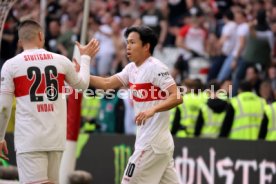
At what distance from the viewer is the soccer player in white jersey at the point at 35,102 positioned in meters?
10.4

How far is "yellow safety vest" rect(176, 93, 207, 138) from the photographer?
15914 mm

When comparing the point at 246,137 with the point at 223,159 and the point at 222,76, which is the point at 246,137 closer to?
the point at 223,159

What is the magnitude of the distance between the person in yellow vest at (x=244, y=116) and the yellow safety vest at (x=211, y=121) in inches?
4.5

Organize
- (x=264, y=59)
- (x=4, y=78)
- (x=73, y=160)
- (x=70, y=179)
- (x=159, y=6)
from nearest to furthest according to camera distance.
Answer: (x=4, y=78) → (x=70, y=179) → (x=73, y=160) → (x=264, y=59) → (x=159, y=6)

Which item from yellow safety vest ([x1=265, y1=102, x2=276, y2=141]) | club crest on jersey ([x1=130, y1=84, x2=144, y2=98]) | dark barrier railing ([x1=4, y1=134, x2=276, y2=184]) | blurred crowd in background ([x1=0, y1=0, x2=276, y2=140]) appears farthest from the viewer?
blurred crowd in background ([x1=0, y1=0, x2=276, y2=140])

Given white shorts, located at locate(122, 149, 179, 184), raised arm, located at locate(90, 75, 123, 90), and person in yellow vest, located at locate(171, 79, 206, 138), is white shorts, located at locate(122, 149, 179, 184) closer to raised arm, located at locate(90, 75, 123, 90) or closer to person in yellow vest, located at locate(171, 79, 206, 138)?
raised arm, located at locate(90, 75, 123, 90)

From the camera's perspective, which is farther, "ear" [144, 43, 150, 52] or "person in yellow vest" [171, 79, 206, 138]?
"person in yellow vest" [171, 79, 206, 138]

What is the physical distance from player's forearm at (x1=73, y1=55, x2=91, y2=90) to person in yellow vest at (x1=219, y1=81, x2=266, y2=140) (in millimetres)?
5211

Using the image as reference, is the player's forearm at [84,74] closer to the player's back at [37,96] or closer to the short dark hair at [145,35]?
the player's back at [37,96]

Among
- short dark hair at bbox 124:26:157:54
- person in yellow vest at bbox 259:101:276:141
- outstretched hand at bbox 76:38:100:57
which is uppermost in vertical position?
short dark hair at bbox 124:26:157:54

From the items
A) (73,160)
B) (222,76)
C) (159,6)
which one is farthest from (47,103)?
(159,6)

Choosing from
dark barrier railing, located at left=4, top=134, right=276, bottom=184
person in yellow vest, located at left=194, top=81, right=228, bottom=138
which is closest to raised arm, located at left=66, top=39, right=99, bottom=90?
dark barrier railing, located at left=4, top=134, right=276, bottom=184

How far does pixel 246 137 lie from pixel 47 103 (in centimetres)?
602

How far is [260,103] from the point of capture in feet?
51.1
